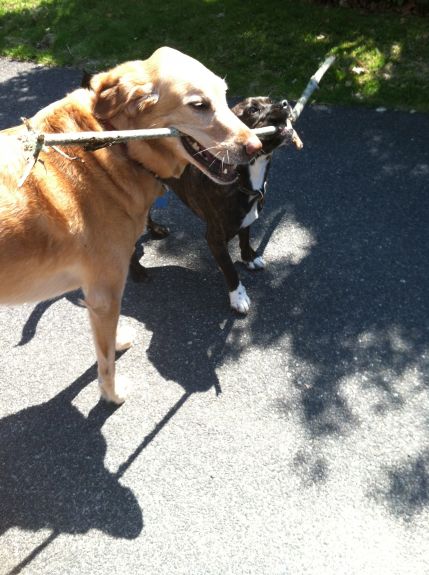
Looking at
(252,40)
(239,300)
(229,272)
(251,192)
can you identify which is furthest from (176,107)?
(252,40)

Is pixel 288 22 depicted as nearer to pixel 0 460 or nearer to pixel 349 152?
pixel 349 152

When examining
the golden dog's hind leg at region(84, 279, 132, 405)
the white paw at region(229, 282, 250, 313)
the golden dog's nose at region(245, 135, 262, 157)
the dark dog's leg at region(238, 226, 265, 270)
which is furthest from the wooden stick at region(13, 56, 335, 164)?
the dark dog's leg at region(238, 226, 265, 270)

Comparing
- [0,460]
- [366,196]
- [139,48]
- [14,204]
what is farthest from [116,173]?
[139,48]

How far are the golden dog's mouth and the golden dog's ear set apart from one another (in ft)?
0.81

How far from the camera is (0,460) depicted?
2861 mm

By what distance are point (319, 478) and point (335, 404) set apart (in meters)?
0.50

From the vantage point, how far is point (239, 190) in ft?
10.6

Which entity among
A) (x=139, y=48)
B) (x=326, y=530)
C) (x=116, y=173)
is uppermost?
(x=116, y=173)

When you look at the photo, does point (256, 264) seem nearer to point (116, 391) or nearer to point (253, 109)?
point (253, 109)

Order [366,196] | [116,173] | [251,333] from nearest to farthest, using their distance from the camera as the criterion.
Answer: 1. [116,173]
2. [251,333]
3. [366,196]

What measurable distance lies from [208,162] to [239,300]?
1.39 m

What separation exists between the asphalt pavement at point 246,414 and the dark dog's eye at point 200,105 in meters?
1.69

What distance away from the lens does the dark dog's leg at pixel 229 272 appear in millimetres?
3447

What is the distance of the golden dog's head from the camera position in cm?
230
